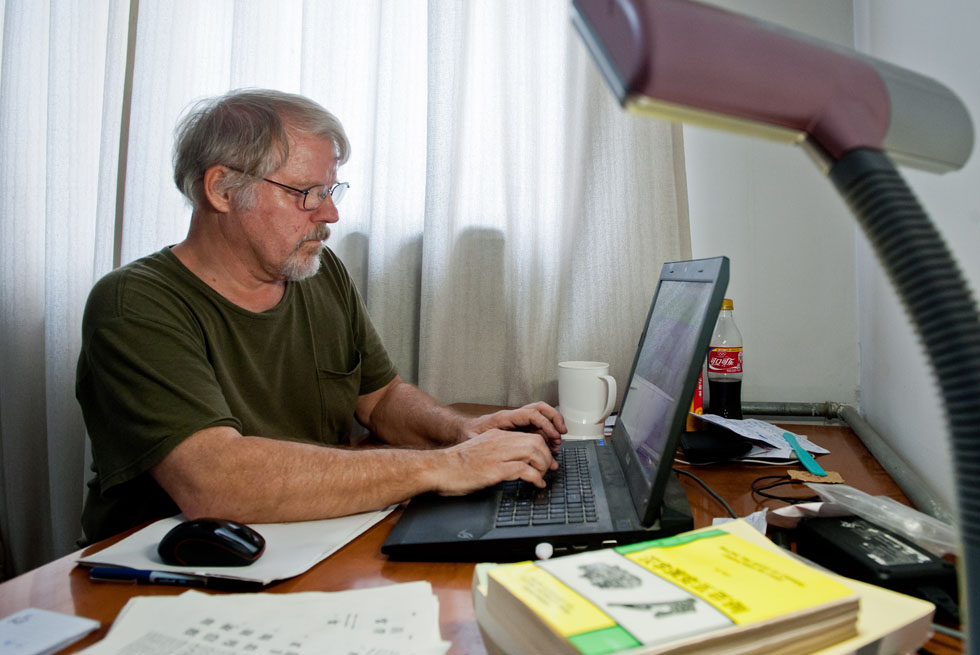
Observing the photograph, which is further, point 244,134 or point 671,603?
point 244,134

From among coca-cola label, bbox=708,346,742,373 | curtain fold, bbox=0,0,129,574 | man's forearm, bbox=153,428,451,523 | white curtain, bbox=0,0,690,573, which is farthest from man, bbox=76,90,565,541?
curtain fold, bbox=0,0,129,574

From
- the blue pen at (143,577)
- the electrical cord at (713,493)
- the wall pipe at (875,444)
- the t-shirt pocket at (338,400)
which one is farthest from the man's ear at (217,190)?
the wall pipe at (875,444)

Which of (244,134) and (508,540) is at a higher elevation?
(244,134)

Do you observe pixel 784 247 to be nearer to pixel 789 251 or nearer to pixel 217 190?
pixel 789 251

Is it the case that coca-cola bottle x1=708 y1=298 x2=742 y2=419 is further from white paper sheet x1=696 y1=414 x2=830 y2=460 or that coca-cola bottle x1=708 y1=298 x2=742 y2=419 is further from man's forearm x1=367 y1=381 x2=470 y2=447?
man's forearm x1=367 y1=381 x2=470 y2=447

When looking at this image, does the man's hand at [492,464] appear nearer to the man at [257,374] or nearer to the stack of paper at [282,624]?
the man at [257,374]

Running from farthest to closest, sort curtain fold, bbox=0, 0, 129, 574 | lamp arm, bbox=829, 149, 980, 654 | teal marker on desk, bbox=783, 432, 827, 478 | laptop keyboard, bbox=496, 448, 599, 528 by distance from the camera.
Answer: curtain fold, bbox=0, 0, 129, 574
teal marker on desk, bbox=783, 432, 827, 478
laptop keyboard, bbox=496, 448, 599, 528
lamp arm, bbox=829, 149, 980, 654

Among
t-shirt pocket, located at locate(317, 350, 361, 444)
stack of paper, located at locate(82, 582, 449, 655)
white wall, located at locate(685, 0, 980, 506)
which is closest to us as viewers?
stack of paper, located at locate(82, 582, 449, 655)

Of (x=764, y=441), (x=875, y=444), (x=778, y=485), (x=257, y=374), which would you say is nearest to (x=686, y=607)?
(x=778, y=485)

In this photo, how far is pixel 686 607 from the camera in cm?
44

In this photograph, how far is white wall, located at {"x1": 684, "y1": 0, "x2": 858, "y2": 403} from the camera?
152cm

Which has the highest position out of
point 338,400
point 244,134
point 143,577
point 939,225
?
point 244,134

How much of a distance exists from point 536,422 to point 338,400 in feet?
1.63

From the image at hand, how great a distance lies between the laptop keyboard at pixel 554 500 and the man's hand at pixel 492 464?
0.07 feet
